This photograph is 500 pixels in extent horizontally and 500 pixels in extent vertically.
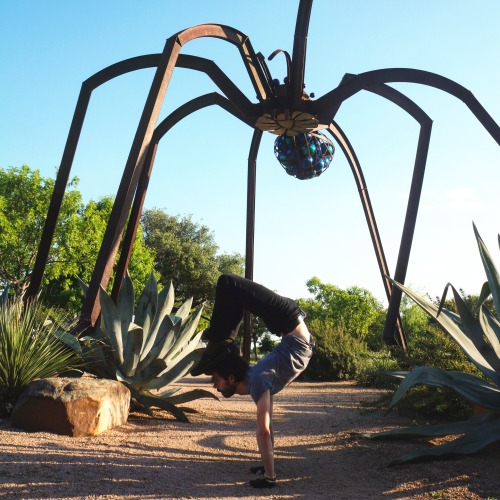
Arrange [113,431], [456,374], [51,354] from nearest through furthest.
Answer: [456,374]
[113,431]
[51,354]

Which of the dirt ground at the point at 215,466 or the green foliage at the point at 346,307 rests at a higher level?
the green foliage at the point at 346,307

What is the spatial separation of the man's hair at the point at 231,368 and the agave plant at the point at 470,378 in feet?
3.55

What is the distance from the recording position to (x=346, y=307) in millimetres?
50125

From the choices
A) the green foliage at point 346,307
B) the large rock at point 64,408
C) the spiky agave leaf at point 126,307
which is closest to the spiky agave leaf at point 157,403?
the spiky agave leaf at point 126,307

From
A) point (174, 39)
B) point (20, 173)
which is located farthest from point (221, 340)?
point (20, 173)

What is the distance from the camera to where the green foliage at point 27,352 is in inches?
218

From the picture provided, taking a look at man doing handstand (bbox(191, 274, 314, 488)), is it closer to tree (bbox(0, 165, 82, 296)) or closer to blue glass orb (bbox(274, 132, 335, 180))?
blue glass orb (bbox(274, 132, 335, 180))

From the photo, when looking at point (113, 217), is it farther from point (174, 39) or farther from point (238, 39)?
point (238, 39)

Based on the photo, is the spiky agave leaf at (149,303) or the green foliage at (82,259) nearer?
the spiky agave leaf at (149,303)

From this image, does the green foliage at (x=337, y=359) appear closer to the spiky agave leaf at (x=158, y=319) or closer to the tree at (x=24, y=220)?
the spiky agave leaf at (x=158, y=319)

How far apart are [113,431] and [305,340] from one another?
2.16 m

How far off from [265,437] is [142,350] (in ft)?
9.01

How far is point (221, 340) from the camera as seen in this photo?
13.6ft

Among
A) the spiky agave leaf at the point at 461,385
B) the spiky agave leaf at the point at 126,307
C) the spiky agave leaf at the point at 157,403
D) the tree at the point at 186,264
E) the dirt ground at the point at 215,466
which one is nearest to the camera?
the dirt ground at the point at 215,466
